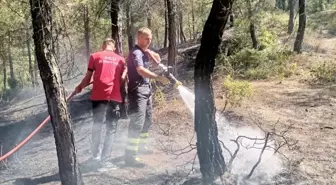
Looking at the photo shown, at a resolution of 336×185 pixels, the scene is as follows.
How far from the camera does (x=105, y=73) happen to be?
5.32 metres

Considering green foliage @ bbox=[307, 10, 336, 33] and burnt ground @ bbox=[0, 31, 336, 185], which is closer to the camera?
burnt ground @ bbox=[0, 31, 336, 185]

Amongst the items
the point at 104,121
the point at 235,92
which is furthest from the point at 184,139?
the point at 235,92

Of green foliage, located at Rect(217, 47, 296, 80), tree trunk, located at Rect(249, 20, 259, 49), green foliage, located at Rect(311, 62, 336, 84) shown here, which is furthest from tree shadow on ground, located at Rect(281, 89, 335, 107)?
tree trunk, located at Rect(249, 20, 259, 49)

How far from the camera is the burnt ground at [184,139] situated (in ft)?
16.4

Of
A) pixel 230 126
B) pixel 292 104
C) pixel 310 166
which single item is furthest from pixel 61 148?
pixel 292 104

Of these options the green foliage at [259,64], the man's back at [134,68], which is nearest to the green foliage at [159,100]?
the green foliage at [259,64]

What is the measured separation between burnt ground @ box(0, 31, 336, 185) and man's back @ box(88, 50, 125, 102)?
97 cm

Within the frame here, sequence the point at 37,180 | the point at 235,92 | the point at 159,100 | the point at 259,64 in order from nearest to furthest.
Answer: the point at 37,180 < the point at 235,92 < the point at 159,100 < the point at 259,64

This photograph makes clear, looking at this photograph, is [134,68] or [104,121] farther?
[134,68]

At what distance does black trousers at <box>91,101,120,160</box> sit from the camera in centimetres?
534

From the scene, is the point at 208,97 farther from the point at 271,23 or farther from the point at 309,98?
the point at 271,23

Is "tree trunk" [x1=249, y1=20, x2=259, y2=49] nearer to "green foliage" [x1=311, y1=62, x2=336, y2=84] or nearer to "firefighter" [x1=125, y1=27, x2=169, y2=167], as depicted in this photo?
"green foliage" [x1=311, y1=62, x2=336, y2=84]

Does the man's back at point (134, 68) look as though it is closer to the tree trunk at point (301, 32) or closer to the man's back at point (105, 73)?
the man's back at point (105, 73)

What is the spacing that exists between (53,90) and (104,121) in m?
1.43
